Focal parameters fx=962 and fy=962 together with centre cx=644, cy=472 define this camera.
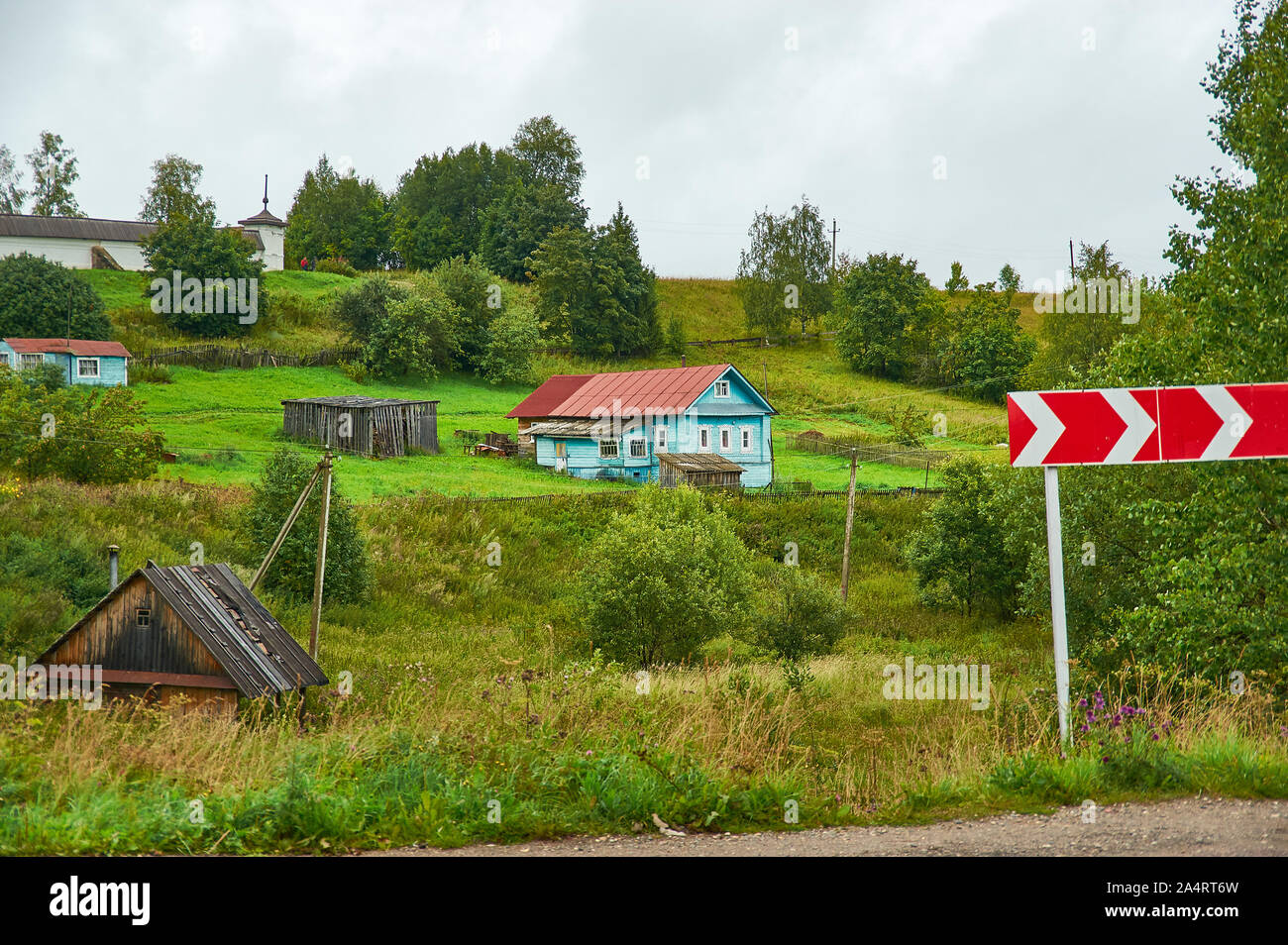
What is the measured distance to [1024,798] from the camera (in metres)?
5.82

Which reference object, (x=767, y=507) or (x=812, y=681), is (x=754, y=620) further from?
(x=767, y=507)

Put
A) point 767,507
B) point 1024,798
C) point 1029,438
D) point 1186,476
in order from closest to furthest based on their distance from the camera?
point 1024,798 < point 1029,438 < point 1186,476 < point 767,507

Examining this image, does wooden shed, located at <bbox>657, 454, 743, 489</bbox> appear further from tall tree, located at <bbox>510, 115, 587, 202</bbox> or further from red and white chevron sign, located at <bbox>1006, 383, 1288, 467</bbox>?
tall tree, located at <bbox>510, 115, 587, 202</bbox>

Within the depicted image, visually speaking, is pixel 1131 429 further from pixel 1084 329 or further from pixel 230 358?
pixel 230 358

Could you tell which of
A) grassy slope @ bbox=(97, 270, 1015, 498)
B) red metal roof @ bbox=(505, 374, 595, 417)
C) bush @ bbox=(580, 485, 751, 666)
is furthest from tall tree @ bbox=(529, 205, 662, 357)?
bush @ bbox=(580, 485, 751, 666)

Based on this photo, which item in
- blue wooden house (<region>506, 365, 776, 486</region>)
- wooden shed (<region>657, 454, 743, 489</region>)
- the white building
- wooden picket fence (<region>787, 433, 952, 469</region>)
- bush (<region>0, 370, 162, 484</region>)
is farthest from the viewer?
the white building

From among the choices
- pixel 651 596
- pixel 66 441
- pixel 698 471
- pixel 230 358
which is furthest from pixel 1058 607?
pixel 230 358

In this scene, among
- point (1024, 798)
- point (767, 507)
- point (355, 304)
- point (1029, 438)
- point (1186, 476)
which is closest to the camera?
point (1024, 798)

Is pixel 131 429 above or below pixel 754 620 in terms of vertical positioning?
above

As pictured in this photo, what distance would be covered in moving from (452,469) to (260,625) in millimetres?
26901

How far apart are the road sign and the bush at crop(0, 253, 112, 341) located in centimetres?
5883

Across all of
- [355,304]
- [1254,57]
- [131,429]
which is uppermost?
[355,304]

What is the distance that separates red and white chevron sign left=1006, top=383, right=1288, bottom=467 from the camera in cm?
655

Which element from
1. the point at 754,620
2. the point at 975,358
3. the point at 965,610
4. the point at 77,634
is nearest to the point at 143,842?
the point at 77,634
